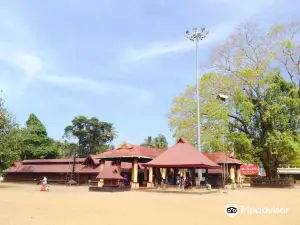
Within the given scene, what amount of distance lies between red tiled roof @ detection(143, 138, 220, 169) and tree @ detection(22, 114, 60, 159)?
35.6 m

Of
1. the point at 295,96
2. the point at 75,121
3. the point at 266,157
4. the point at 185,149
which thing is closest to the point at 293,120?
the point at 295,96

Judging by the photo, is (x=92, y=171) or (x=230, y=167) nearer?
(x=230, y=167)

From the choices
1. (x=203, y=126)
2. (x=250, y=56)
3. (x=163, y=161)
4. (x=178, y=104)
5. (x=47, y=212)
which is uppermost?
(x=250, y=56)

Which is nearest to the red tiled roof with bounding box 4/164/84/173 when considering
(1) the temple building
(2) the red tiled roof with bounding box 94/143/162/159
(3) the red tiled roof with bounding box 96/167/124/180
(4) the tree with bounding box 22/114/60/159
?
(1) the temple building

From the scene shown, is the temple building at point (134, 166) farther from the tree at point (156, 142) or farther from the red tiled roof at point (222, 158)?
the tree at point (156, 142)

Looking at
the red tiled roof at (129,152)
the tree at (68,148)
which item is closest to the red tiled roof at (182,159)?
the red tiled roof at (129,152)

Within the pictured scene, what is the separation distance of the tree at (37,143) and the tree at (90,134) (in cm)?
1273

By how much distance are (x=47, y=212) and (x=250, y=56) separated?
29402 mm

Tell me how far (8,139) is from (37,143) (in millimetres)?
25633

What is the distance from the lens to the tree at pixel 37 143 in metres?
55.0

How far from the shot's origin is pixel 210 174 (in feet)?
128

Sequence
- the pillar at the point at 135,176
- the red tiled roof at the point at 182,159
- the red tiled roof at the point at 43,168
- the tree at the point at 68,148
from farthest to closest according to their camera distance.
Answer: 1. the tree at the point at 68,148
2. the red tiled roof at the point at 43,168
3. the pillar at the point at 135,176
4. the red tiled roof at the point at 182,159

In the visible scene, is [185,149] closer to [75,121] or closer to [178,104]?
[178,104]

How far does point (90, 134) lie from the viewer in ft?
233
